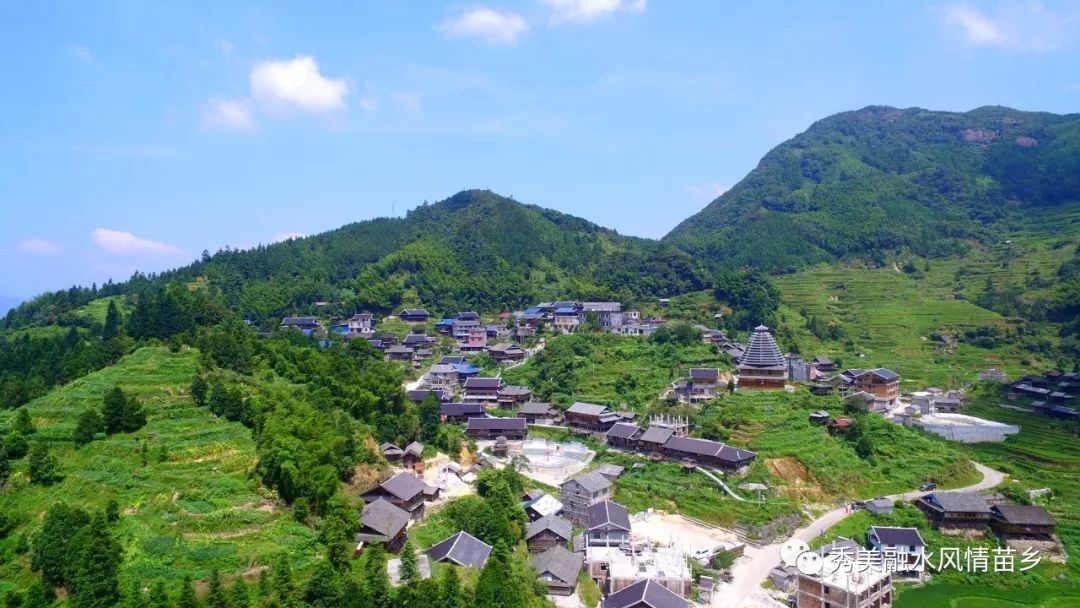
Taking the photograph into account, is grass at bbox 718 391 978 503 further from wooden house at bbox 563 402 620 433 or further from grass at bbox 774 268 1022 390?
grass at bbox 774 268 1022 390

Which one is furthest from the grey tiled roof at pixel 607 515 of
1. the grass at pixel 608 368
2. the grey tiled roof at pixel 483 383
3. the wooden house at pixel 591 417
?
the grey tiled roof at pixel 483 383

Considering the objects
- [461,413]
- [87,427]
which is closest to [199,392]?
[87,427]

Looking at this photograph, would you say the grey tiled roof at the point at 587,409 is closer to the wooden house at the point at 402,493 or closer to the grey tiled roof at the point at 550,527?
the grey tiled roof at the point at 550,527

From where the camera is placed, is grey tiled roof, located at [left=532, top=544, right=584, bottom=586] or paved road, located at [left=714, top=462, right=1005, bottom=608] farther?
paved road, located at [left=714, top=462, right=1005, bottom=608]

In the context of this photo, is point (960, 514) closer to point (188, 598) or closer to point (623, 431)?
point (623, 431)

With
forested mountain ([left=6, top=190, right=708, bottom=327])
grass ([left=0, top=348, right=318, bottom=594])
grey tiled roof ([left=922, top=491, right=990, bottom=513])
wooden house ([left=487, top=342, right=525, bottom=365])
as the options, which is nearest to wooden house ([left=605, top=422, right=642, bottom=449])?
grey tiled roof ([left=922, top=491, right=990, bottom=513])
